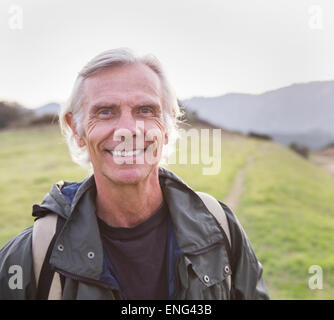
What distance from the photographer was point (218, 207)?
2.70 m

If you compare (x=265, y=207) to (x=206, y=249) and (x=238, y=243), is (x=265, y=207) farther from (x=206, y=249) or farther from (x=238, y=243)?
(x=206, y=249)

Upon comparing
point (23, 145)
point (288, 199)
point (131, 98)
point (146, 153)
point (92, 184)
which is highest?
point (131, 98)

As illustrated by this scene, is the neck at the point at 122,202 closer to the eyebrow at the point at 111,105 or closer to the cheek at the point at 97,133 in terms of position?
the cheek at the point at 97,133

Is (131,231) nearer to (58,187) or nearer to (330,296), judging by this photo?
(58,187)

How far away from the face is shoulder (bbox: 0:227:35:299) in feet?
2.26

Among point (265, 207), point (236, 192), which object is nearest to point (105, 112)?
point (265, 207)

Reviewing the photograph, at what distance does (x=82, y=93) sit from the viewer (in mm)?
2643

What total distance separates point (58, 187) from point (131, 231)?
62 centimetres

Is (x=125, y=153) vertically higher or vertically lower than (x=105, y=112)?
lower

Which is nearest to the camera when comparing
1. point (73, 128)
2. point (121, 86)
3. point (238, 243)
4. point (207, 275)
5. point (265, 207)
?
point (207, 275)

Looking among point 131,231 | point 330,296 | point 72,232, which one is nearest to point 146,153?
point 131,231

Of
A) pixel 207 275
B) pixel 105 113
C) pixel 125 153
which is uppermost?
pixel 105 113

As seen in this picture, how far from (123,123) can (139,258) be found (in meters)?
0.91

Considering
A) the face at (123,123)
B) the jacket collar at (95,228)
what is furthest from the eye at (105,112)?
the jacket collar at (95,228)
